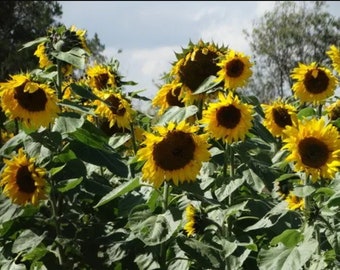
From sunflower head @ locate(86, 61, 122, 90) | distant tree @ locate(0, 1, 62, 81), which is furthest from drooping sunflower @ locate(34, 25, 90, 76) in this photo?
distant tree @ locate(0, 1, 62, 81)

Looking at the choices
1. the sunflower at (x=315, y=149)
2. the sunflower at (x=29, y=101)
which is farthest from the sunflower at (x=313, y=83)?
the sunflower at (x=29, y=101)

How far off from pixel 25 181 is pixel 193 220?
2.34 feet

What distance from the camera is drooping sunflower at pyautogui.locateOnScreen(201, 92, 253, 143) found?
10.1ft

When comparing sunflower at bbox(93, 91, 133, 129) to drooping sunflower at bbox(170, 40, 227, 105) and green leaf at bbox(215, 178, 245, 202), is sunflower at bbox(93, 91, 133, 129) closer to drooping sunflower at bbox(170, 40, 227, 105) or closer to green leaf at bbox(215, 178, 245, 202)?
drooping sunflower at bbox(170, 40, 227, 105)

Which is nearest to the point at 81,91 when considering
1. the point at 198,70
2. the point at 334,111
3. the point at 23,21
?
the point at 198,70

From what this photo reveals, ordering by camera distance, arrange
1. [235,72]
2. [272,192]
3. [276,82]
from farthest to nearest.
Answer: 1. [276,82]
2. [272,192]
3. [235,72]

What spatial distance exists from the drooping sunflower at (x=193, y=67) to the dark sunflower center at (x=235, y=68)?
0.24ft

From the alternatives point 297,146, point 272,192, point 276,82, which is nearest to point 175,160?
point 297,146

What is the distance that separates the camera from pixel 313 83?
12.6 ft

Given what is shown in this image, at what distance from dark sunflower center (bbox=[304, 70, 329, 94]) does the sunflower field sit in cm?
40

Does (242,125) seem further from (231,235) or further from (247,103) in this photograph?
(231,235)

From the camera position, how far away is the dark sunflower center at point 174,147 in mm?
2686

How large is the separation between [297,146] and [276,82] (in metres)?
28.8

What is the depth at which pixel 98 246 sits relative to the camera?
3.02m
